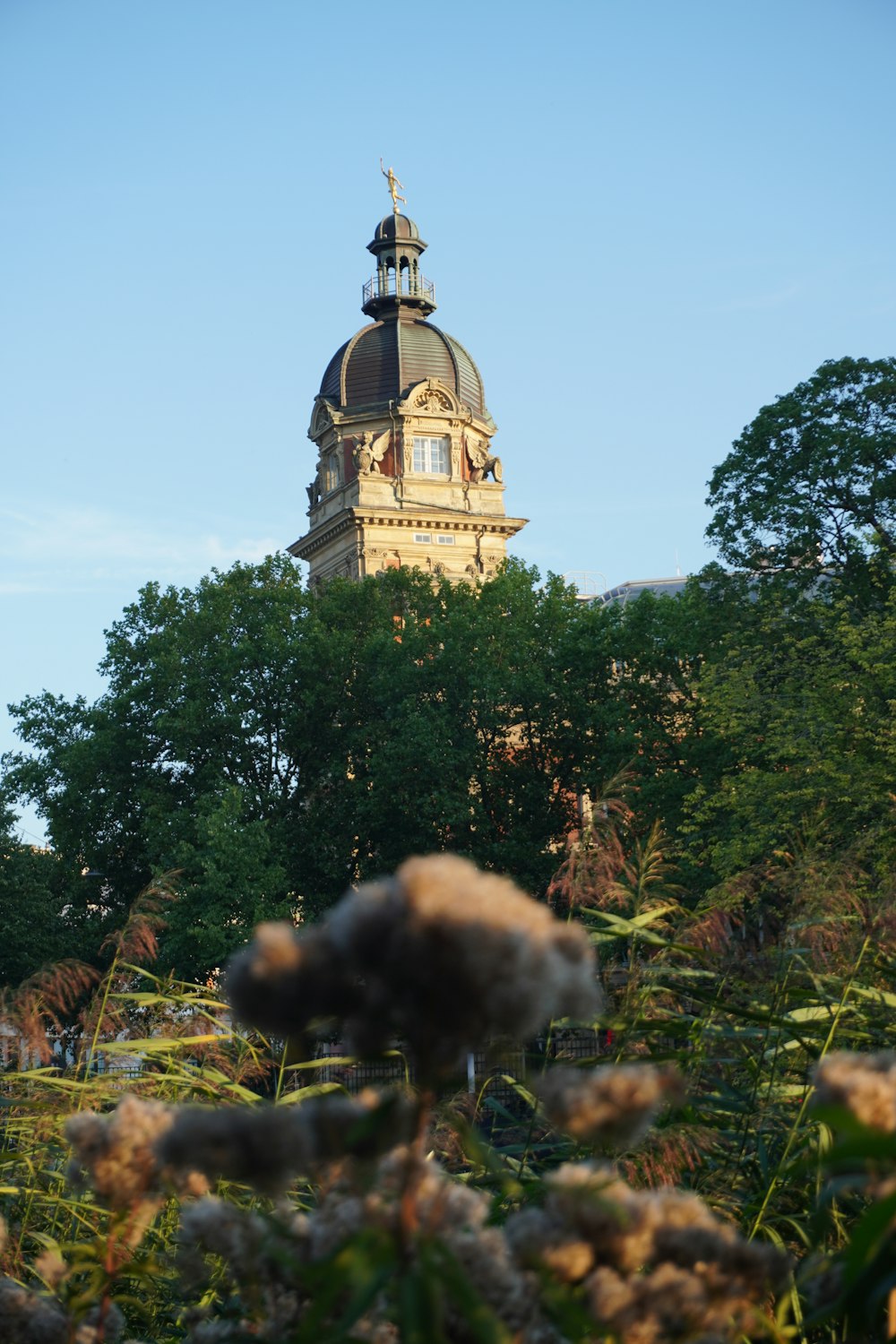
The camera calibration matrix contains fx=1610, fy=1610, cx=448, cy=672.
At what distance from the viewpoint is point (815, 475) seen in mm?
35906

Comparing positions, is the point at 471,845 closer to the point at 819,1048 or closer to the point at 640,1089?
the point at 819,1048

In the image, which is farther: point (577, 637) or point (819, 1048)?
point (577, 637)

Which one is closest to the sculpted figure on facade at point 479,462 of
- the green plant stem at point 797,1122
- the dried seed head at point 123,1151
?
the green plant stem at point 797,1122

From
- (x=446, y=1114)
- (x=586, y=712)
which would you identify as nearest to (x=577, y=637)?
(x=586, y=712)

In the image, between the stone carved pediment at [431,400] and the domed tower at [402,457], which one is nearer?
the domed tower at [402,457]

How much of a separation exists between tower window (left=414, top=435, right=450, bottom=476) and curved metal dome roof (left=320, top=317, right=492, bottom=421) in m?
2.38

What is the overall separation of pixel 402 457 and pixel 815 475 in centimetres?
3794

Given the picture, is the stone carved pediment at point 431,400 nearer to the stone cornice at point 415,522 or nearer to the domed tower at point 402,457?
the domed tower at point 402,457

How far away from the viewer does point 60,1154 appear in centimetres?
627

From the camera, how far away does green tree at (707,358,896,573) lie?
35625 mm

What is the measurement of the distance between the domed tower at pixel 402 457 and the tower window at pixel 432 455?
4cm

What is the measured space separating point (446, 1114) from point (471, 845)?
37797 millimetres

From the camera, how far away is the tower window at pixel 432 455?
2849 inches

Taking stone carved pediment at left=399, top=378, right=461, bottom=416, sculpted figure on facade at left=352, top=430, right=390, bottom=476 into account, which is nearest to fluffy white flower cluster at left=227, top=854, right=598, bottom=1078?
sculpted figure on facade at left=352, top=430, right=390, bottom=476
